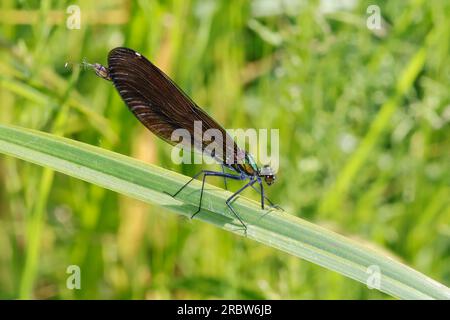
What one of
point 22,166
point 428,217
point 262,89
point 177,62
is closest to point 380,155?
point 428,217

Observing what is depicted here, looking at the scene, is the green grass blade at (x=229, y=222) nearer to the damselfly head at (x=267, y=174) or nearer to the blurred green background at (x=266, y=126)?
the damselfly head at (x=267, y=174)

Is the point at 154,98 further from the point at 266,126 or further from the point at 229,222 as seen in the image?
the point at 266,126

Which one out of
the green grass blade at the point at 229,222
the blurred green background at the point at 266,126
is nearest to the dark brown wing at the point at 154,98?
the green grass blade at the point at 229,222

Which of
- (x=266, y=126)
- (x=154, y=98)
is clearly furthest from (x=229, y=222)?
(x=266, y=126)

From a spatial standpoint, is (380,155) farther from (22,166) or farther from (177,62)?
(22,166)

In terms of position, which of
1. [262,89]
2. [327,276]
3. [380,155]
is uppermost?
[262,89]

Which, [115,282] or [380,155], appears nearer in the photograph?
[115,282]

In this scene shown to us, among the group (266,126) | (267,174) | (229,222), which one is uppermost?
(266,126)
